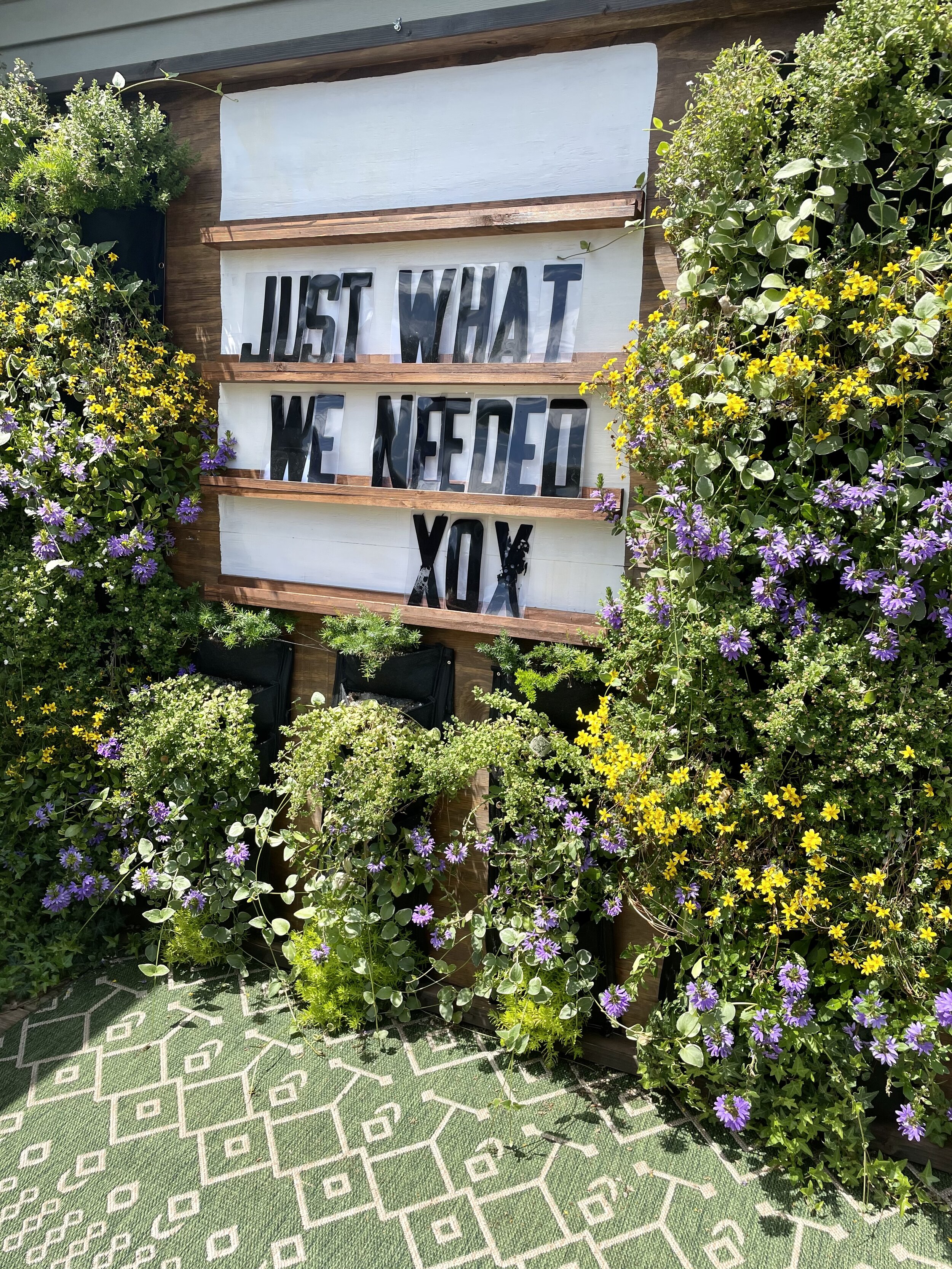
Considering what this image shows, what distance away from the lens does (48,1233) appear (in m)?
2.29

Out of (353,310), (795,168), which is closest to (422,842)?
(353,310)

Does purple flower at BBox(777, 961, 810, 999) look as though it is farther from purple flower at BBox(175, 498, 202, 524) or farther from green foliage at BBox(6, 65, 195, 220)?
green foliage at BBox(6, 65, 195, 220)

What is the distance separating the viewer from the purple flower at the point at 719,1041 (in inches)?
91.5

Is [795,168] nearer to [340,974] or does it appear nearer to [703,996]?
[703,996]

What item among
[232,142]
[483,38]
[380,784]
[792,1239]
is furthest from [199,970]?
[483,38]

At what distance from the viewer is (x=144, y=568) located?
11.1 feet

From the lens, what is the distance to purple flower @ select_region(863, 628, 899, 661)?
2.14 meters

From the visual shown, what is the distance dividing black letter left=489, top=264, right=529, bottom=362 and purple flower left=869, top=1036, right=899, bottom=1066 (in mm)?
2359

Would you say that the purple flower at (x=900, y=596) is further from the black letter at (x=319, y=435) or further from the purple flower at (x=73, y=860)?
the purple flower at (x=73, y=860)

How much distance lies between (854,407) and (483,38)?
1.78 meters

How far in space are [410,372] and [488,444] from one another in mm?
394

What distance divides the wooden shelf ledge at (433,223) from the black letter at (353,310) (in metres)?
0.13

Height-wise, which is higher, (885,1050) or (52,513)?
(52,513)

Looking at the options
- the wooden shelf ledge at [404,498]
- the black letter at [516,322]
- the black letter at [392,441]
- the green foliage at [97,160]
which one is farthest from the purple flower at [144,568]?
the black letter at [516,322]
